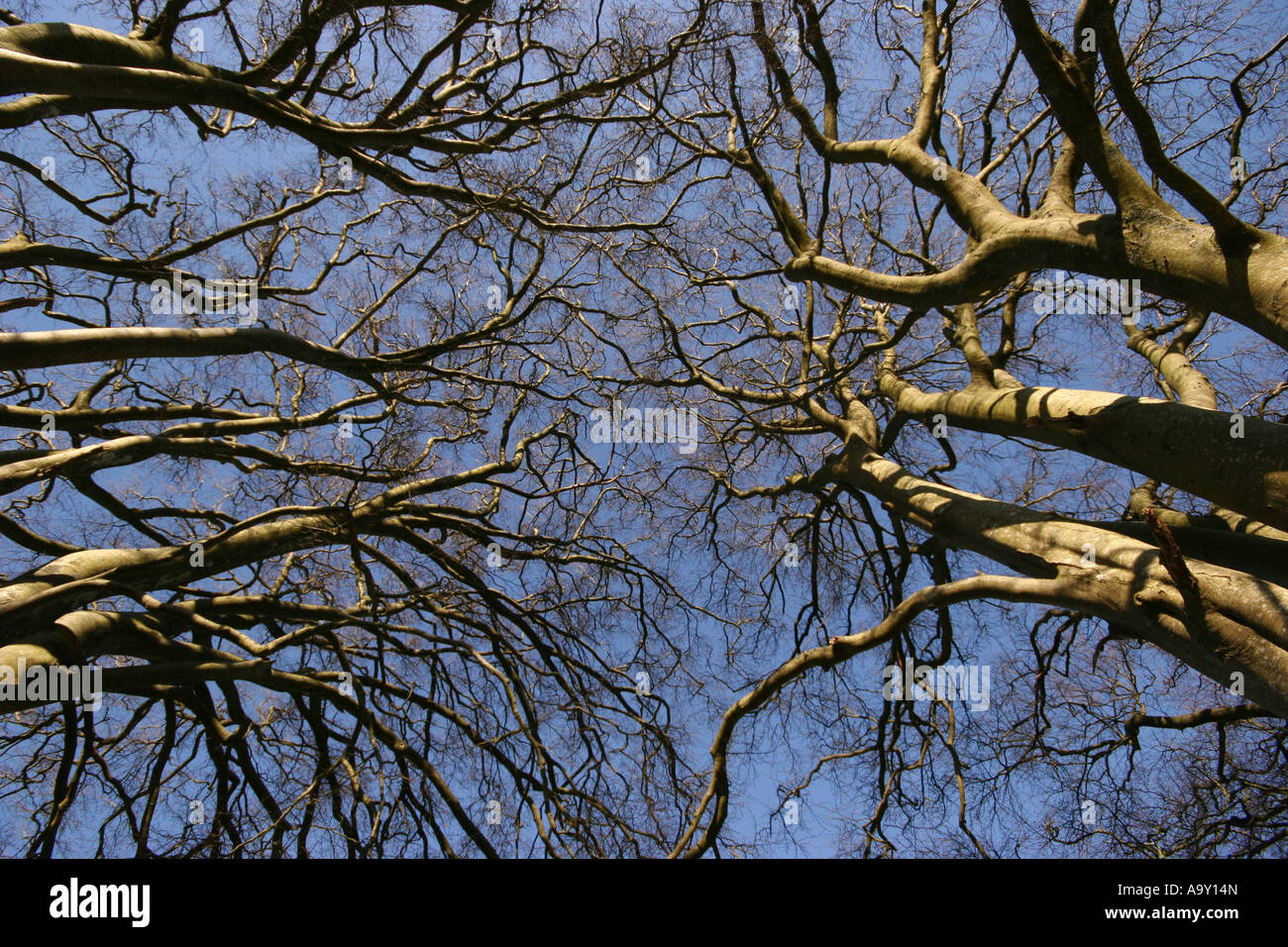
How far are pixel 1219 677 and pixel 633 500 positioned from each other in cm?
565

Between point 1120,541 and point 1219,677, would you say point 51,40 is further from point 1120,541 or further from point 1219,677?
point 1219,677

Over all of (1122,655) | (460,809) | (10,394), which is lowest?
(460,809)

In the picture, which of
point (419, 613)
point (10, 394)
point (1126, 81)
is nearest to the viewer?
point (1126, 81)

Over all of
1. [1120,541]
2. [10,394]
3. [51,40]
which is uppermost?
[51,40]

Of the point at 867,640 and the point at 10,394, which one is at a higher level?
the point at 10,394

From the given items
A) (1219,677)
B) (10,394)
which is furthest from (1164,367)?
(10,394)

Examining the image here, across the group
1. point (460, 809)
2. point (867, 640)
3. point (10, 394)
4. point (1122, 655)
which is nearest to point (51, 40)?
point (10, 394)

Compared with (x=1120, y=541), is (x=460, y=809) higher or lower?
lower

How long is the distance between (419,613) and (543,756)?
80.0 inches
